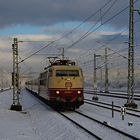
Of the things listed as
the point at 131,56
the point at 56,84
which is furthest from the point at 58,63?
the point at 131,56

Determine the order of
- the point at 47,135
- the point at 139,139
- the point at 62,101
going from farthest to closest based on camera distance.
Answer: the point at 62,101
the point at 47,135
the point at 139,139

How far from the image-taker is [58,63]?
3478cm

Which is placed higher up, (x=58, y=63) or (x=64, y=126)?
(x=58, y=63)

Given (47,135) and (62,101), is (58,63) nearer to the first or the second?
(62,101)

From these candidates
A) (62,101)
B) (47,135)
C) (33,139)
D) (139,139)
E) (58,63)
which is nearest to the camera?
(139,139)

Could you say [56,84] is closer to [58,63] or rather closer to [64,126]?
[58,63]

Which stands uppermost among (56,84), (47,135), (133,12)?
(133,12)

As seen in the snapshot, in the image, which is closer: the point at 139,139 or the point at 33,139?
the point at 139,139

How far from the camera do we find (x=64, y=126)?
859 inches

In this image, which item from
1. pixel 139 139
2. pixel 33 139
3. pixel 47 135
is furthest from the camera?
pixel 47 135

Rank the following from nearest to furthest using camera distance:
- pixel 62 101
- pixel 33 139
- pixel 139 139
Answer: pixel 139 139 → pixel 33 139 → pixel 62 101

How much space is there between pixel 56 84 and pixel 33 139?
48.9ft

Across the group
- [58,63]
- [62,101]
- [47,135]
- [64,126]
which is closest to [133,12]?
[58,63]

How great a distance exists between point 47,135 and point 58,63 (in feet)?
53.9
